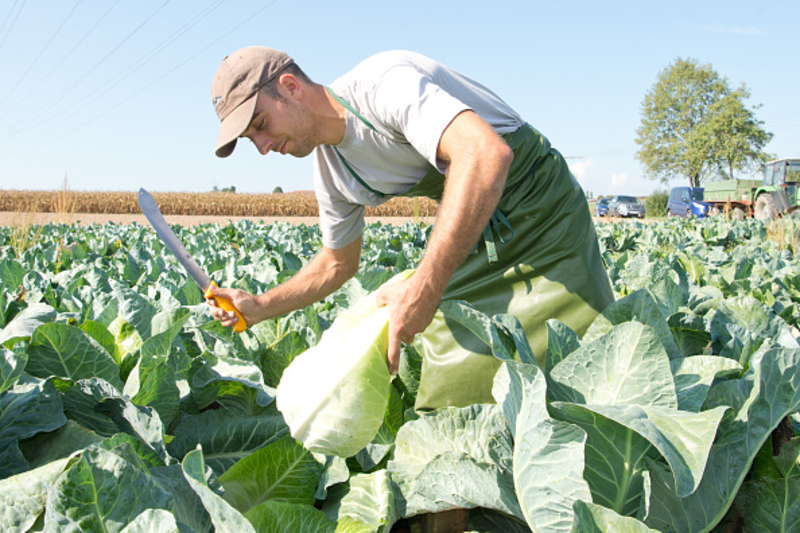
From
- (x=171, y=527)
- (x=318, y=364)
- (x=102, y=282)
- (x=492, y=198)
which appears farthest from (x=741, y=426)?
(x=102, y=282)

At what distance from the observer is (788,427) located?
1585mm

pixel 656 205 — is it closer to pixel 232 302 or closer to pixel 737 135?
pixel 737 135


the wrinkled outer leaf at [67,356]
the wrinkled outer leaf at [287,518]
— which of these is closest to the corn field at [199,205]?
the wrinkled outer leaf at [67,356]

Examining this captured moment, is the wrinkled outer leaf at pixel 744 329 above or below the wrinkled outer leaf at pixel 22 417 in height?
above

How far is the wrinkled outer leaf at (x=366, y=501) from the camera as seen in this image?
1615 millimetres

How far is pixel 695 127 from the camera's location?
49.2 meters

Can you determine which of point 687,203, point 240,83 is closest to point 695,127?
point 687,203

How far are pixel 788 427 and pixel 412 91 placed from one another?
4.71 ft

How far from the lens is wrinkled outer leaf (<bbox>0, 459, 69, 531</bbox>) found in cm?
132

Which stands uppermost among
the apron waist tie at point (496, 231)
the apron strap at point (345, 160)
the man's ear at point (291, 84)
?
the man's ear at point (291, 84)

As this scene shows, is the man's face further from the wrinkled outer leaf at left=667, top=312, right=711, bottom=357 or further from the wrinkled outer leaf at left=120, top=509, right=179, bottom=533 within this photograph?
the wrinkled outer leaf at left=667, top=312, right=711, bottom=357

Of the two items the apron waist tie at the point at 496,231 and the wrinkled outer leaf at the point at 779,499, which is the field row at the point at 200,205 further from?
the wrinkled outer leaf at the point at 779,499

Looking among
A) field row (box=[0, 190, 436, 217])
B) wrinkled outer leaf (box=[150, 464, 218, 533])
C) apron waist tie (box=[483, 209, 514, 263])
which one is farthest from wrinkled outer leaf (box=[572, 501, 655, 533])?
field row (box=[0, 190, 436, 217])

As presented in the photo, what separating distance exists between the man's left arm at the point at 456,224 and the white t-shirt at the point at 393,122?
0.18ft
